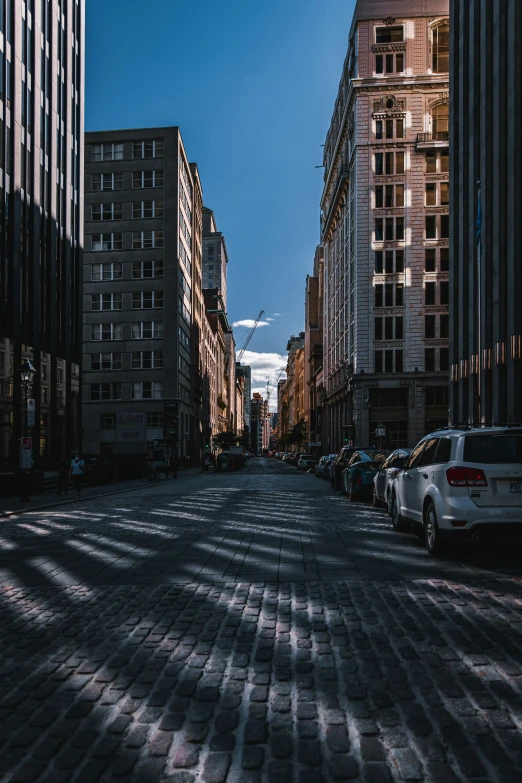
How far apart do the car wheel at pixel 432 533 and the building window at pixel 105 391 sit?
6070 centimetres

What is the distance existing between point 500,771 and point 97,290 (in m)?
69.1

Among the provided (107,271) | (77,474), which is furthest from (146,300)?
(77,474)

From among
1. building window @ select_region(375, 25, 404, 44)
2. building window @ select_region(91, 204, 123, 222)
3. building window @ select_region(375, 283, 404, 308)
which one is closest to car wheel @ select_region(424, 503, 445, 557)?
building window @ select_region(375, 283, 404, 308)

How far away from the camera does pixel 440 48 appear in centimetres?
6506

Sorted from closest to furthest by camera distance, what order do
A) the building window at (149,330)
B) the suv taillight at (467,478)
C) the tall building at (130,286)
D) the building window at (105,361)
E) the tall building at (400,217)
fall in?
1. the suv taillight at (467,478)
2. the tall building at (400,217)
3. the tall building at (130,286)
4. the building window at (149,330)
5. the building window at (105,361)

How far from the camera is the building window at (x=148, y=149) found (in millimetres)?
69438

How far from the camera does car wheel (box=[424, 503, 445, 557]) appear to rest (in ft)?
31.5

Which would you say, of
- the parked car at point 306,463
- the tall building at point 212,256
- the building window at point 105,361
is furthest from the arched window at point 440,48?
the tall building at point 212,256

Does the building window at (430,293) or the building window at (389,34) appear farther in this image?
the building window at (389,34)

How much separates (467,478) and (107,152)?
225ft

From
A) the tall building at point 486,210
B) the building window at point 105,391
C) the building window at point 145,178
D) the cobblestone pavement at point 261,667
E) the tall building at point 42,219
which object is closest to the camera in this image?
the cobblestone pavement at point 261,667

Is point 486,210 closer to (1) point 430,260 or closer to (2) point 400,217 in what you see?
(1) point 430,260

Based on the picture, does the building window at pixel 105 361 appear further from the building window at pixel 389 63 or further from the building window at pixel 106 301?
the building window at pixel 389 63

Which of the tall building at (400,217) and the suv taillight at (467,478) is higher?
the tall building at (400,217)
